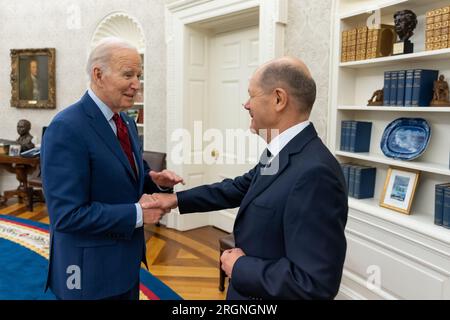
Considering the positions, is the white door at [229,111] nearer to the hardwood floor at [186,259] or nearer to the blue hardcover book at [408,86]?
the hardwood floor at [186,259]

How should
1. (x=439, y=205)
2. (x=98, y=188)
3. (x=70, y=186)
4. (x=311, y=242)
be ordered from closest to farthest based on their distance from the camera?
1. (x=311, y=242)
2. (x=70, y=186)
3. (x=98, y=188)
4. (x=439, y=205)

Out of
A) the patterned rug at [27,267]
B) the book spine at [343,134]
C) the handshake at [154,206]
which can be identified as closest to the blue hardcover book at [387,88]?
the book spine at [343,134]

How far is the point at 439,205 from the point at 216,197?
153cm

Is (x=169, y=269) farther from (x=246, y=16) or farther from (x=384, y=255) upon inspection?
(x=246, y=16)

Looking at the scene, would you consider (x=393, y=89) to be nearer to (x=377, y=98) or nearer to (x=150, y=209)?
(x=377, y=98)

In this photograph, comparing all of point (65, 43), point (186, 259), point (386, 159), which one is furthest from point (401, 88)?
point (65, 43)

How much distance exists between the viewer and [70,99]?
6.42 metres

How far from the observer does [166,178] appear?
1.98 m

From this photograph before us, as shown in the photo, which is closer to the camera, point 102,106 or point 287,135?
point 287,135

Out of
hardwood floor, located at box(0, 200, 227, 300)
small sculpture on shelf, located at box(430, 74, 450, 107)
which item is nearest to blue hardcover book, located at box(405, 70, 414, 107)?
small sculpture on shelf, located at box(430, 74, 450, 107)

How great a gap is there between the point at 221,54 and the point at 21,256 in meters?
3.15

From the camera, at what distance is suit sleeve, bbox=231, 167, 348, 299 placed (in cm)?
111

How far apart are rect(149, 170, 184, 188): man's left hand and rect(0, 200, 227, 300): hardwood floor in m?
1.55

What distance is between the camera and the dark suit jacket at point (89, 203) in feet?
4.86
